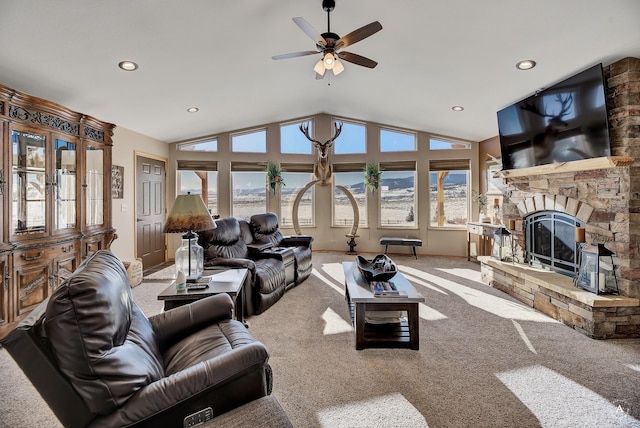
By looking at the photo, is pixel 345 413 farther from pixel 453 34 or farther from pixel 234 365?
pixel 453 34

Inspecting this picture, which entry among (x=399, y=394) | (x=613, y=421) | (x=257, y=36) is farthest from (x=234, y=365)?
(x=257, y=36)

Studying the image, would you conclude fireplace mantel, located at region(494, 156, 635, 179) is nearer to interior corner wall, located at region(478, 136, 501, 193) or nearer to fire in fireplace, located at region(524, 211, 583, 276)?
fire in fireplace, located at region(524, 211, 583, 276)

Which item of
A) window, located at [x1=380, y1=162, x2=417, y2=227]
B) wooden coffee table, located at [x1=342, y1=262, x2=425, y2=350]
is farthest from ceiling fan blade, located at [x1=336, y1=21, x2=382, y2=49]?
window, located at [x1=380, y1=162, x2=417, y2=227]

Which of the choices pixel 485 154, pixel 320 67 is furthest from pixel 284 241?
pixel 485 154

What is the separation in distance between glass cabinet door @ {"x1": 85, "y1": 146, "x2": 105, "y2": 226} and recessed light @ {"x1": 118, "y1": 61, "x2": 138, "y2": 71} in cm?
118

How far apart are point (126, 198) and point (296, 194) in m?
3.35

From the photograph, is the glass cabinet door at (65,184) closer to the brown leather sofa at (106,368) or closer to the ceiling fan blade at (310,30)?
the brown leather sofa at (106,368)

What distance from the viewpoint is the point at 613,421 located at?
184 centimetres

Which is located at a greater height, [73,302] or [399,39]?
[399,39]

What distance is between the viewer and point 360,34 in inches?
108

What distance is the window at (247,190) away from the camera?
7.21 m

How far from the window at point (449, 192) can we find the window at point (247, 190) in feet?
12.1

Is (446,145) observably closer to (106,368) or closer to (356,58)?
(356,58)

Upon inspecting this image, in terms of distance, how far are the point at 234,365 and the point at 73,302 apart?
2.02ft
